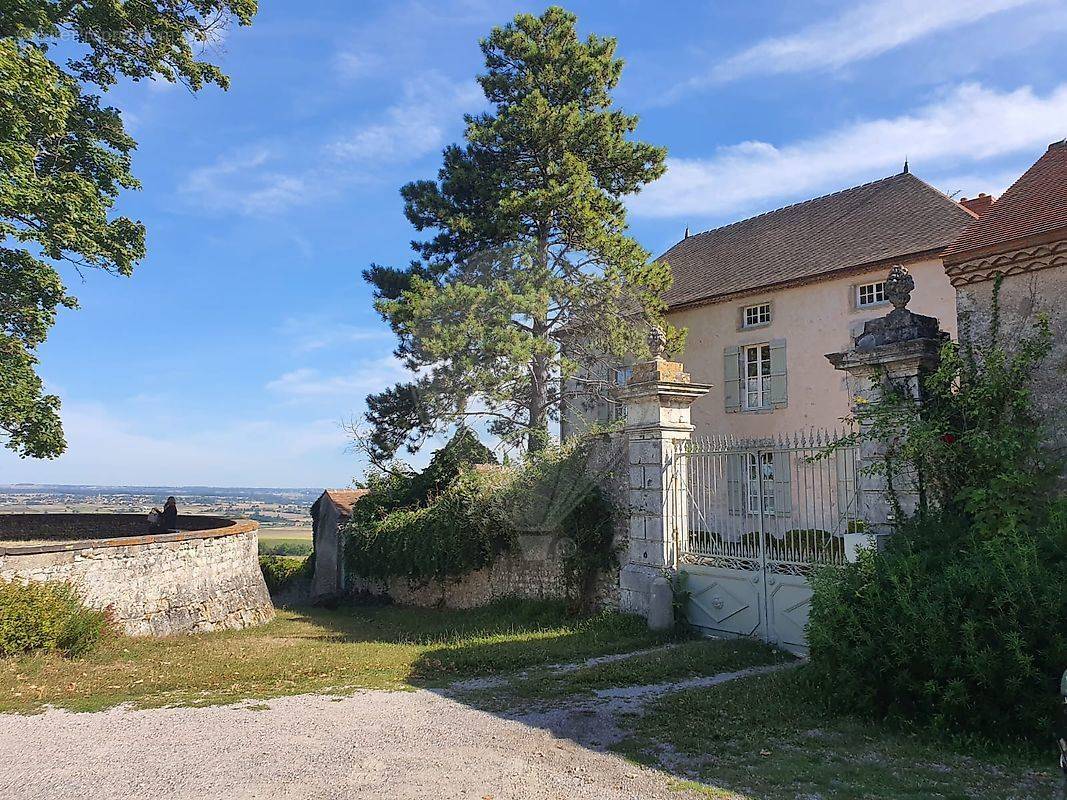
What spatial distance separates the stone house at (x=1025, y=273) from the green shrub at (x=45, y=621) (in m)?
10.6

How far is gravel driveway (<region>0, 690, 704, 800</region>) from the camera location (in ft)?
14.4

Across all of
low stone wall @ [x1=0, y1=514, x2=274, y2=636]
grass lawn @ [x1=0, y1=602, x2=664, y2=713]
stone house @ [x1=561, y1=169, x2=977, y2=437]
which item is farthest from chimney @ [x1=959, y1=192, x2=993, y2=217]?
low stone wall @ [x1=0, y1=514, x2=274, y2=636]

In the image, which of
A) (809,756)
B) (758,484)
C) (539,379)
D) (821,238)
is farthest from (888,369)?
(821,238)

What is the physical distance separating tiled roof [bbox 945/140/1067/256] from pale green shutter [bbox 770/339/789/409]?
A: 28.3 ft

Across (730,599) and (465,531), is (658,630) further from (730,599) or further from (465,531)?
(465,531)

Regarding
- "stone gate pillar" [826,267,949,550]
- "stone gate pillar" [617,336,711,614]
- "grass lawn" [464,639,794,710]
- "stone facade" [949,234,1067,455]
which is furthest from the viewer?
"stone gate pillar" [617,336,711,614]

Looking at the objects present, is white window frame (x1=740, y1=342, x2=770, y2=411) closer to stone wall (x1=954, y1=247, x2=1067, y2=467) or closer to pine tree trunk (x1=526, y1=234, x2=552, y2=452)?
pine tree trunk (x1=526, y1=234, x2=552, y2=452)

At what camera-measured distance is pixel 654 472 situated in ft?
31.1

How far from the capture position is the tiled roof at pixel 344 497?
63.7 ft

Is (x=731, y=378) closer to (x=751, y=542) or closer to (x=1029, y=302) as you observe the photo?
(x=751, y=542)

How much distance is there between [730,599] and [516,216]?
1070cm

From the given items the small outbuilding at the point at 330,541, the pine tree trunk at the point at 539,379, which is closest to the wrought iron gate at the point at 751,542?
the pine tree trunk at the point at 539,379

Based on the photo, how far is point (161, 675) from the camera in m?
7.79

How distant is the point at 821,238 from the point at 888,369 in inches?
472
